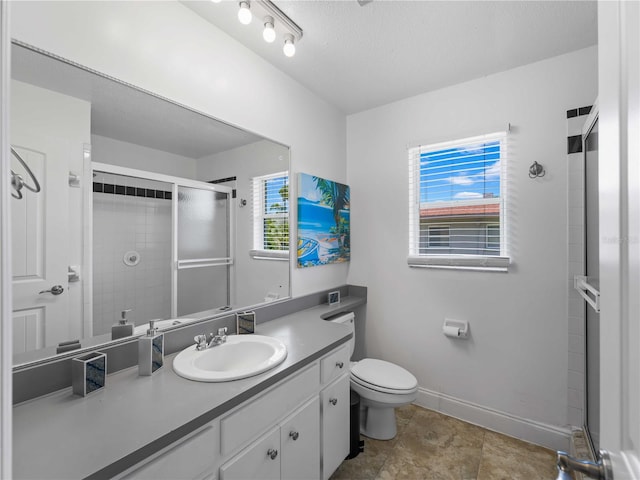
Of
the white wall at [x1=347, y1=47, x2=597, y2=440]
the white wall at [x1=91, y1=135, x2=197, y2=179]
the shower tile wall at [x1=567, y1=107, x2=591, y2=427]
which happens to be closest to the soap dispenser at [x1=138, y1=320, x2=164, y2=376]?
the white wall at [x1=91, y1=135, x2=197, y2=179]

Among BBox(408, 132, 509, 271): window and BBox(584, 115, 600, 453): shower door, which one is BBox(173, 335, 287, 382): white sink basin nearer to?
BBox(408, 132, 509, 271): window

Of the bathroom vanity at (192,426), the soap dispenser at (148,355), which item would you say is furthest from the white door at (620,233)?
the soap dispenser at (148,355)

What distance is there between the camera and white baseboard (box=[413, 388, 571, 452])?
186 centimetres

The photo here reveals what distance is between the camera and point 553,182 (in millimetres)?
1884

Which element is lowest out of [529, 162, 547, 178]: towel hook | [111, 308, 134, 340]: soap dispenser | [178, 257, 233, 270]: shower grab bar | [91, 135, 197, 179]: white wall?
[111, 308, 134, 340]: soap dispenser

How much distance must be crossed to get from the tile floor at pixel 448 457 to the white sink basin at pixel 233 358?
887 millimetres

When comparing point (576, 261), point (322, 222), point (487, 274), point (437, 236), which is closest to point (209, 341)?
point (322, 222)

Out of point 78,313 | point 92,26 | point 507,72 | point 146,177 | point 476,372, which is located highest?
point 507,72

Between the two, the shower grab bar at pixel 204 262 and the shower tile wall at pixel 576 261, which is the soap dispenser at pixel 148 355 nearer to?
the shower grab bar at pixel 204 262

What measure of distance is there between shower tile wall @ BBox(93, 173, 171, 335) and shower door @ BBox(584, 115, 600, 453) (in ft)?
6.79

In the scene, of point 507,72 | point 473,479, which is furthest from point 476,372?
point 507,72

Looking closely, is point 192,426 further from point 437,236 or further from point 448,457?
point 437,236

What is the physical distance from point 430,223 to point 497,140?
0.72 meters

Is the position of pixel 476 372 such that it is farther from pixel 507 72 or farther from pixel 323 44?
pixel 323 44
